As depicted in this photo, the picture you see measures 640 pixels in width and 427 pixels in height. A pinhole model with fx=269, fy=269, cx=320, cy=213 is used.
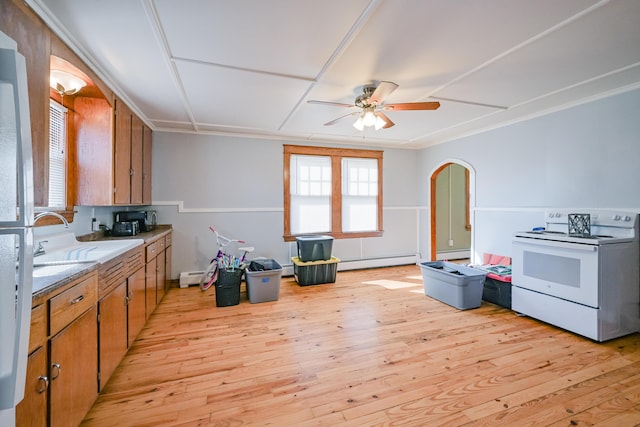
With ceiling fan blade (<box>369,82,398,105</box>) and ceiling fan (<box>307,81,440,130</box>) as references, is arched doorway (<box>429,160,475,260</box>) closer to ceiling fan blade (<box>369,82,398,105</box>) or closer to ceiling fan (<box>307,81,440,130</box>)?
ceiling fan (<box>307,81,440,130</box>)

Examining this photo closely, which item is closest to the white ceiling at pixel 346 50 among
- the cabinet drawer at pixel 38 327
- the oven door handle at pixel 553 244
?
the oven door handle at pixel 553 244

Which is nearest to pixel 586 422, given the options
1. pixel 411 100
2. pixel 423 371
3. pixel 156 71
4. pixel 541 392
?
pixel 541 392

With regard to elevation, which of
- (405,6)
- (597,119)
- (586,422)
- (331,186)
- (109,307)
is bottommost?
(586,422)

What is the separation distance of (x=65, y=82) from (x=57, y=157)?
2.16ft

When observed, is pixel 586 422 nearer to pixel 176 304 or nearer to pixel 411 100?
pixel 411 100

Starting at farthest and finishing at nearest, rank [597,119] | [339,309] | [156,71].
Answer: [339,309], [597,119], [156,71]

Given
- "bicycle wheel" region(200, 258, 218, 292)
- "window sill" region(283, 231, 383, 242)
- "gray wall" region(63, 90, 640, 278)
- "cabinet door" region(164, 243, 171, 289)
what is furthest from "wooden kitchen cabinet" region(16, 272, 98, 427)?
"window sill" region(283, 231, 383, 242)

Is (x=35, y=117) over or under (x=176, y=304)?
over

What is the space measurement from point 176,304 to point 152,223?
4.33 ft

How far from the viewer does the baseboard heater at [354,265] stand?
409 centimetres

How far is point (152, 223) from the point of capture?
3.94m

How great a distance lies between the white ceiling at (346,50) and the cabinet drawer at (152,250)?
5.18 ft

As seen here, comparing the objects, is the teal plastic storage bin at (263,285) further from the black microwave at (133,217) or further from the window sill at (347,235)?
the black microwave at (133,217)

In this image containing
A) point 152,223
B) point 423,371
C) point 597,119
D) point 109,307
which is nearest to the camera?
point 109,307
